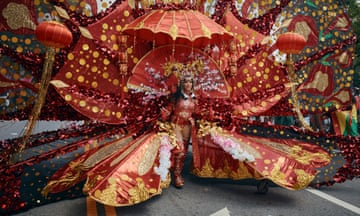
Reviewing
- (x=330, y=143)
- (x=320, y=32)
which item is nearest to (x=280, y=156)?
(x=330, y=143)

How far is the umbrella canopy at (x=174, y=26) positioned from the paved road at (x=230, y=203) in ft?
7.41

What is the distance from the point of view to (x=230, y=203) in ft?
14.1

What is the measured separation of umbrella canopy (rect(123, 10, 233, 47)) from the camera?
178 inches

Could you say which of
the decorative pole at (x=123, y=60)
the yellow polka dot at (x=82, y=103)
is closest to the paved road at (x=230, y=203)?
the yellow polka dot at (x=82, y=103)

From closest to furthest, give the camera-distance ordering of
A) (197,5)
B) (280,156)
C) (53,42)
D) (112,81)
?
(53,42), (280,156), (112,81), (197,5)

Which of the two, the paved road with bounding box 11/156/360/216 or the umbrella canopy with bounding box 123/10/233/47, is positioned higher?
the umbrella canopy with bounding box 123/10/233/47

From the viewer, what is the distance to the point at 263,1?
551cm

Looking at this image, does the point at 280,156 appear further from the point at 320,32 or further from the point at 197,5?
the point at 197,5

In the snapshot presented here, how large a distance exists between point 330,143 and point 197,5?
9.94 feet

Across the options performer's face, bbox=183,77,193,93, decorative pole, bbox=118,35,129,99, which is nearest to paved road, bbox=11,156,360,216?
performer's face, bbox=183,77,193,93

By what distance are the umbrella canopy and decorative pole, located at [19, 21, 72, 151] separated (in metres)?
1.12

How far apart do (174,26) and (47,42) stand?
175 centimetres

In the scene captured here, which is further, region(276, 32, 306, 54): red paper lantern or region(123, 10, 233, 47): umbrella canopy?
region(276, 32, 306, 54): red paper lantern

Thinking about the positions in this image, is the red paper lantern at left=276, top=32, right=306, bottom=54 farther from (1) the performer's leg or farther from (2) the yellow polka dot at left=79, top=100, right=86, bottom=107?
(2) the yellow polka dot at left=79, top=100, right=86, bottom=107
